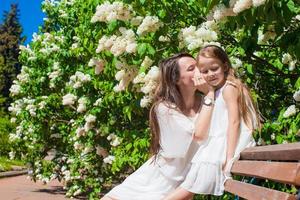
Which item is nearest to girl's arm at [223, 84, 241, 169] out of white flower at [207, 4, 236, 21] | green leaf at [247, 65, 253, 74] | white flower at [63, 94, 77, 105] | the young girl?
the young girl

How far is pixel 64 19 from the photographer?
1413cm

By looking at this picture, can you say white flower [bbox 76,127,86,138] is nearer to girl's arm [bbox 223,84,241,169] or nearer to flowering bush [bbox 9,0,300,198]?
flowering bush [bbox 9,0,300,198]

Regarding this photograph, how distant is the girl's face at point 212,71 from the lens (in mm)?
3510

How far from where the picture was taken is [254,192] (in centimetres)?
245

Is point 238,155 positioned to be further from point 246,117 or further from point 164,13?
point 164,13

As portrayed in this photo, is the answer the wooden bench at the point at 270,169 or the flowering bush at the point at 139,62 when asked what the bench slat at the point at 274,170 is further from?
the flowering bush at the point at 139,62

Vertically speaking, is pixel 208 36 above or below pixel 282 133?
above

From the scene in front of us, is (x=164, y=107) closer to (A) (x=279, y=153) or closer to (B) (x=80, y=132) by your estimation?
(A) (x=279, y=153)

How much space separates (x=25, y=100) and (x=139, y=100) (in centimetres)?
942

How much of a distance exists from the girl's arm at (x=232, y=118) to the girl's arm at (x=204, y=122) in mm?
113

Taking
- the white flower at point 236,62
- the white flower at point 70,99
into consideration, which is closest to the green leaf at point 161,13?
the white flower at point 236,62

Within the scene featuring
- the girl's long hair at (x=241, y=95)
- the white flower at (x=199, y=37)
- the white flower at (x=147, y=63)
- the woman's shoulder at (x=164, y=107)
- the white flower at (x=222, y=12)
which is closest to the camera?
the girl's long hair at (x=241, y=95)

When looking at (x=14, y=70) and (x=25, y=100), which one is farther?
(x=14, y=70)

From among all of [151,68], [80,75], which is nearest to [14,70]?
[80,75]
